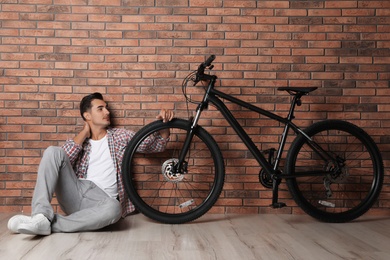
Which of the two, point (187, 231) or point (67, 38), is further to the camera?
point (67, 38)

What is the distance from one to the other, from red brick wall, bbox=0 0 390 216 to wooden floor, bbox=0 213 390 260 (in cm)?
46

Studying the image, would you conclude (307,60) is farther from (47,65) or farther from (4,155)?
(4,155)

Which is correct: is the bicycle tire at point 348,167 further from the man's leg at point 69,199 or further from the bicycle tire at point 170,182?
the man's leg at point 69,199

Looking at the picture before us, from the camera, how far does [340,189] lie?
11.9 ft

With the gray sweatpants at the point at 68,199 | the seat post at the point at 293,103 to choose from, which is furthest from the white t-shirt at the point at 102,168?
the seat post at the point at 293,103

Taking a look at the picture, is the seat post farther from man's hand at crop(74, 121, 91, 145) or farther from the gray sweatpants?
man's hand at crop(74, 121, 91, 145)

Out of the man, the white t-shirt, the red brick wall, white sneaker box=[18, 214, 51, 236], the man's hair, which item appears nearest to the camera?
white sneaker box=[18, 214, 51, 236]

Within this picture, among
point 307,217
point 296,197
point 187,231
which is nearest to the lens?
point 187,231

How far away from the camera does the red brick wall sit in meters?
3.56

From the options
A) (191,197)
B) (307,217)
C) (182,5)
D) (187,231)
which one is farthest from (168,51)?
(307,217)

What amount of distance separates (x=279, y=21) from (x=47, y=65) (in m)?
1.89

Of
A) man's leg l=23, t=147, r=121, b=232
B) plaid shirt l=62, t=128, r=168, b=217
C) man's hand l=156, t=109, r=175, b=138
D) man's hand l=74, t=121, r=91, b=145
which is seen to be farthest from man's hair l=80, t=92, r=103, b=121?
man's hand l=156, t=109, r=175, b=138

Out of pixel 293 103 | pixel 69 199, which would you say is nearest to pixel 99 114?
pixel 69 199

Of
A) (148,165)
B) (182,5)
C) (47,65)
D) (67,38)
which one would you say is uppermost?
(182,5)
